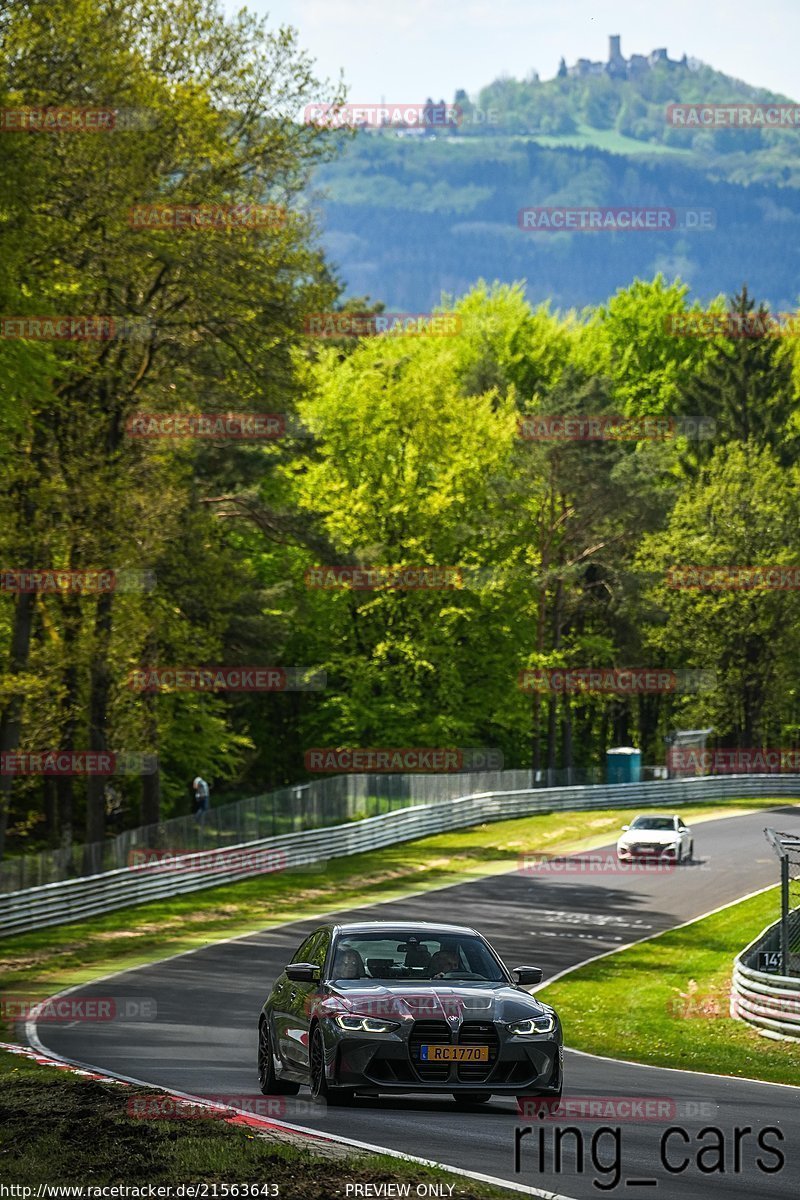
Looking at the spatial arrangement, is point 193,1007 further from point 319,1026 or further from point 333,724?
point 333,724

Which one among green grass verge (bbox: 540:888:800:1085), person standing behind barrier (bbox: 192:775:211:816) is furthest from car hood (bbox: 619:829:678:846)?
person standing behind barrier (bbox: 192:775:211:816)

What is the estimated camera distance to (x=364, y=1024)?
11977mm

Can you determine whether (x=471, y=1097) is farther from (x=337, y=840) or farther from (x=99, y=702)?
(x=337, y=840)

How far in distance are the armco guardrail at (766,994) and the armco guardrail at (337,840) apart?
1556 centimetres

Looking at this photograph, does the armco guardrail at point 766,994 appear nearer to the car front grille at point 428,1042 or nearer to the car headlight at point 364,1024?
the car front grille at point 428,1042

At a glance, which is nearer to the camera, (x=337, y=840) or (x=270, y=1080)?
(x=270, y=1080)

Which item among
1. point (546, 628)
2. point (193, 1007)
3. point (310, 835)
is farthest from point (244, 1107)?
point (546, 628)

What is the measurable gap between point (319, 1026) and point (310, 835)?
3327 cm

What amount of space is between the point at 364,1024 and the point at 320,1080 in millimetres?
600

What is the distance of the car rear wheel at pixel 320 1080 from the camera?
12.1 m

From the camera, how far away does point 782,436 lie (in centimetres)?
8038

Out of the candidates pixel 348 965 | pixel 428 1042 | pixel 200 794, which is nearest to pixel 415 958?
pixel 348 965

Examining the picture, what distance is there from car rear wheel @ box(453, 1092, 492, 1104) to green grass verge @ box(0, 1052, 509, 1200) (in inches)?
59.8

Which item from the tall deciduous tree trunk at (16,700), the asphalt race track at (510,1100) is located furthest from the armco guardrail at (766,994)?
the tall deciduous tree trunk at (16,700)
